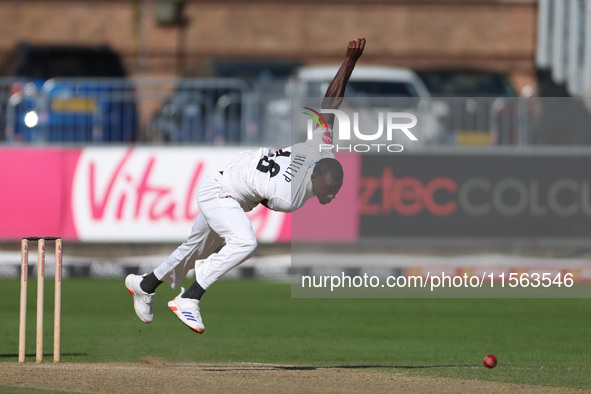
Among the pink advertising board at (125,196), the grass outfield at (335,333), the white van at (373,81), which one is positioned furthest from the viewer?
the white van at (373,81)

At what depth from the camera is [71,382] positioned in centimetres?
901

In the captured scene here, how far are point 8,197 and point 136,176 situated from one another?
1882 mm

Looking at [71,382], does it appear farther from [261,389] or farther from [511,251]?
[511,251]

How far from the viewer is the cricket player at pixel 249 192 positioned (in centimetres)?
954

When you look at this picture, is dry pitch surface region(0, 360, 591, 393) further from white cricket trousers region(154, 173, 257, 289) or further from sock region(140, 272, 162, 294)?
white cricket trousers region(154, 173, 257, 289)

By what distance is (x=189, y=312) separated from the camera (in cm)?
940

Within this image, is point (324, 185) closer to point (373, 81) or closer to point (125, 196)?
point (125, 196)

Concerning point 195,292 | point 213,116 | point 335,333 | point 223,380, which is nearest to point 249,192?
point 195,292

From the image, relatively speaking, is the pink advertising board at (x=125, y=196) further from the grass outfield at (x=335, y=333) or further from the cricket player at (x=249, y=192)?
the cricket player at (x=249, y=192)

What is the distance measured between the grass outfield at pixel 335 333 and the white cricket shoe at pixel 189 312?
164 centimetres

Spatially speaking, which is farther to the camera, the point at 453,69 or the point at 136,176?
the point at 453,69

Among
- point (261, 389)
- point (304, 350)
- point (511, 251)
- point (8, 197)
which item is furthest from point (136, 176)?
point (261, 389)

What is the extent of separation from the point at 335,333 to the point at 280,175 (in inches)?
155

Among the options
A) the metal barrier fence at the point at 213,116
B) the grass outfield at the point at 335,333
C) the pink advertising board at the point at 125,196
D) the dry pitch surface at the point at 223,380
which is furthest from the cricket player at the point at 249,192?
the metal barrier fence at the point at 213,116
